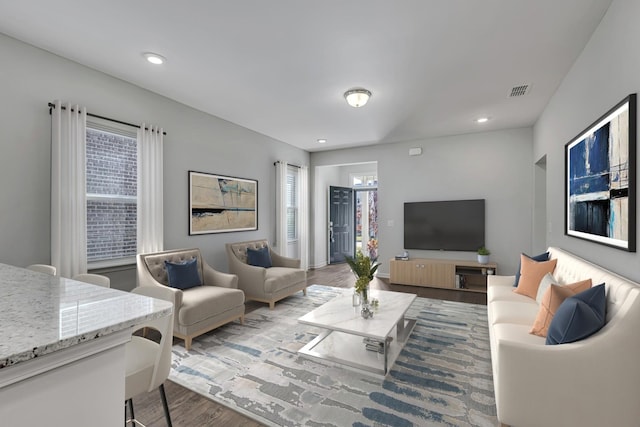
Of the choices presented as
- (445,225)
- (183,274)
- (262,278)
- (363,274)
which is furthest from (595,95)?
(183,274)

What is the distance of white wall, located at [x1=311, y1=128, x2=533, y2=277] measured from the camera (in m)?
4.83

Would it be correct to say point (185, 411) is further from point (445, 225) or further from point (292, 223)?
point (445, 225)

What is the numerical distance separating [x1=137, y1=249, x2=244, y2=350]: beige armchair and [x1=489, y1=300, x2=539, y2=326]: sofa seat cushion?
2.53 meters

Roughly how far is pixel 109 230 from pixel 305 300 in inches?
102

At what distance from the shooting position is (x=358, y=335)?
92.7 inches

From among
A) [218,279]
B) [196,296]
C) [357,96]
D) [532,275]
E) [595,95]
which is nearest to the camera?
[595,95]

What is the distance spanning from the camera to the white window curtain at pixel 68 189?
2.64m

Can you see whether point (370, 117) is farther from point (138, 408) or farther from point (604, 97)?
point (138, 408)

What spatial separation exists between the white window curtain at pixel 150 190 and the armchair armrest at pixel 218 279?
23.4 inches

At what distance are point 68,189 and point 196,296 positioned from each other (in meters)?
1.54

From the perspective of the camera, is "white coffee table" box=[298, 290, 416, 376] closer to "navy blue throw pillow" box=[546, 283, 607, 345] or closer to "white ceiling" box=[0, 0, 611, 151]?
"navy blue throw pillow" box=[546, 283, 607, 345]

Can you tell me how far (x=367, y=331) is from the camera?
7.57 feet

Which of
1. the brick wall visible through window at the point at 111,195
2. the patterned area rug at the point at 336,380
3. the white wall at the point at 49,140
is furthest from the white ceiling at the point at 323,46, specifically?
the patterned area rug at the point at 336,380

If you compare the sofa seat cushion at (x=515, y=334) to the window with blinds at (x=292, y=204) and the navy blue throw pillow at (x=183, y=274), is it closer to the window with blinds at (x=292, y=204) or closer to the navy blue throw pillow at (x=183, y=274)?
the navy blue throw pillow at (x=183, y=274)
